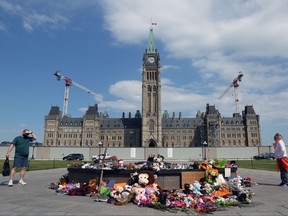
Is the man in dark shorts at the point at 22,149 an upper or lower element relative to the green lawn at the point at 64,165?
upper

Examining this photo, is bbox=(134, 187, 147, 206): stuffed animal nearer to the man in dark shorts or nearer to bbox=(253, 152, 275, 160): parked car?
the man in dark shorts

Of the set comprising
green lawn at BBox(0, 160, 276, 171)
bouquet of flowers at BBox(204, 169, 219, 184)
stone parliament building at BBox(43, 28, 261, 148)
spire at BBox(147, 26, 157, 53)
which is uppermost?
spire at BBox(147, 26, 157, 53)

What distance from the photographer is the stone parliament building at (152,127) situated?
360ft

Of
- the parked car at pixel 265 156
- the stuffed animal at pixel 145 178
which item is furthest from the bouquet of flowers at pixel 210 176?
the parked car at pixel 265 156

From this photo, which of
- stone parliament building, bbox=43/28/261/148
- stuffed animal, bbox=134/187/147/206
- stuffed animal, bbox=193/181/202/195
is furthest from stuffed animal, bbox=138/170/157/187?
stone parliament building, bbox=43/28/261/148

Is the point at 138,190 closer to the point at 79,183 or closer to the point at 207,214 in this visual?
the point at 207,214

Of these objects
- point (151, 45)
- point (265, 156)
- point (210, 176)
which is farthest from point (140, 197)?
point (151, 45)

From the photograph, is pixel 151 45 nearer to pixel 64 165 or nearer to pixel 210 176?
pixel 64 165

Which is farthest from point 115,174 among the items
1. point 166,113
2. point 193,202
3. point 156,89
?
point 166,113

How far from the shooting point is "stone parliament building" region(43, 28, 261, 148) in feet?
360

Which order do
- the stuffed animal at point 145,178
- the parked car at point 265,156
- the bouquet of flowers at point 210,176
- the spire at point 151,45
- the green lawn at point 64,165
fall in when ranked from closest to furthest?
the stuffed animal at point 145,178, the bouquet of flowers at point 210,176, the green lawn at point 64,165, the parked car at point 265,156, the spire at point 151,45

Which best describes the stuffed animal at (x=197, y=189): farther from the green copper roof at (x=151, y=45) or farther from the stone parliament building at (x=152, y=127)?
Result: the green copper roof at (x=151, y=45)

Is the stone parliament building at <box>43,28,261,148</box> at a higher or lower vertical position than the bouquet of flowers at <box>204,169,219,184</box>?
higher

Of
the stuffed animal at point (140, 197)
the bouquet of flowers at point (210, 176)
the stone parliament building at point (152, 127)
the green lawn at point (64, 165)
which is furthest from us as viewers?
the stone parliament building at point (152, 127)
